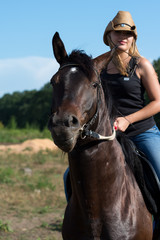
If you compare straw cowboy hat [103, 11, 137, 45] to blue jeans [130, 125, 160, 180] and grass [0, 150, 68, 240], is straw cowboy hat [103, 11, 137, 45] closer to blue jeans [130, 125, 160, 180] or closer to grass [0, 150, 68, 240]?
blue jeans [130, 125, 160, 180]

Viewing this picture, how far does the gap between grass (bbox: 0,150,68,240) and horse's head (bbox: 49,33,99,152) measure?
3.52 metres

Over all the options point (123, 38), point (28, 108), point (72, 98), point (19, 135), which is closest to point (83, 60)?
point (72, 98)

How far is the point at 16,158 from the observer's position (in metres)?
14.7

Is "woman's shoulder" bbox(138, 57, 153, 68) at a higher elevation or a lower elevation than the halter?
higher

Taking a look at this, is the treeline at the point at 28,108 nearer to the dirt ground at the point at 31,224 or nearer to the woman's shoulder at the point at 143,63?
the dirt ground at the point at 31,224

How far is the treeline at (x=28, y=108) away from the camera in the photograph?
5072 cm

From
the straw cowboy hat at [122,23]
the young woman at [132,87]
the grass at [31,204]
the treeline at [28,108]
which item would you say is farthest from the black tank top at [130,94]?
the treeline at [28,108]

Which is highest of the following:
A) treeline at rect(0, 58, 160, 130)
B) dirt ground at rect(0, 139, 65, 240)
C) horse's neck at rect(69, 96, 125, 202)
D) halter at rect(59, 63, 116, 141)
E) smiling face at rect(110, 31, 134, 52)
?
treeline at rect(0, 58, 160, 130)

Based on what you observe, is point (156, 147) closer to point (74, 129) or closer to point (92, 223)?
point (92, 223)

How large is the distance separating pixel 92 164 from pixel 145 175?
0.79 meters

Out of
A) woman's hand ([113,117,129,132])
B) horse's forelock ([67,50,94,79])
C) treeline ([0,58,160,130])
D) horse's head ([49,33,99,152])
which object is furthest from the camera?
treeline ([0,58,160,130])

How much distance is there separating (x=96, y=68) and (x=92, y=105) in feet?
1.18

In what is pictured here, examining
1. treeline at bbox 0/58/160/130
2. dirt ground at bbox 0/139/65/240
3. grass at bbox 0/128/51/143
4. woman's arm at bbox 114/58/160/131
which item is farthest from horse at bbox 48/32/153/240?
treeline at bbox 0/58/160/130

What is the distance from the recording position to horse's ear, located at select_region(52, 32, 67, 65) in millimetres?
2826
